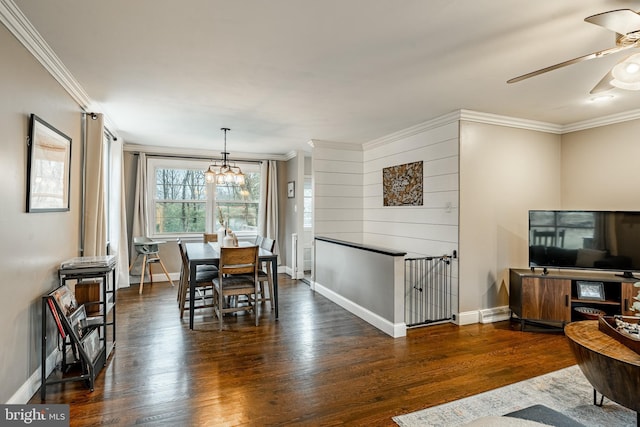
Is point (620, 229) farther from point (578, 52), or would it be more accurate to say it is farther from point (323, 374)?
point (323, 374)

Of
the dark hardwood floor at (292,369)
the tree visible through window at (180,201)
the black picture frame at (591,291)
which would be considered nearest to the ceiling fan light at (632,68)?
the dark hardwood floor at (292,369)

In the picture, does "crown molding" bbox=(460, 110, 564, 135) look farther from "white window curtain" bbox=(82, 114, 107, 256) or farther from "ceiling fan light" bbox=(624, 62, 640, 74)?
"white window curtain" bbox=(82, 114, 107, 256)

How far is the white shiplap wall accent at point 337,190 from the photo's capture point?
18.1 feet

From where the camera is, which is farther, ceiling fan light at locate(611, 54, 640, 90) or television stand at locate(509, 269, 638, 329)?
television stand at locate(509, 269, 638, 329)

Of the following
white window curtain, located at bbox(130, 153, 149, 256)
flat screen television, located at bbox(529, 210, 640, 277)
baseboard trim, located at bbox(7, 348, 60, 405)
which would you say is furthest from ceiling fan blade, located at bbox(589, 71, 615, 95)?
white window curtain, located at bbox(130, 153, 149, 256)

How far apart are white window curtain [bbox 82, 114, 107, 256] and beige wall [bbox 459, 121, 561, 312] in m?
4.09

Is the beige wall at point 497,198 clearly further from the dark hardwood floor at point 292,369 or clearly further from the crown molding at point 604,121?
the dark hardwood floor at point 292,369

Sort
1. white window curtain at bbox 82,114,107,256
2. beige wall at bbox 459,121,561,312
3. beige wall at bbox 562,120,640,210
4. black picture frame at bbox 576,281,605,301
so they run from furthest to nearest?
beige wall at bbox 459,121,561,312
beige wall at bbox 562,120,640,210
black picture frame at bbox 576,281,605,301
white window curtain at bbox 82,114,107,256

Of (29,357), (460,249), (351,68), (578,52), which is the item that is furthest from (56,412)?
(578,52)

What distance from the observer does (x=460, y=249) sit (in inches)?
155

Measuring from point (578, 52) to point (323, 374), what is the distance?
313 centimetres

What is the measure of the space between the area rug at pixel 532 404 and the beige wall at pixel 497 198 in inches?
57.0

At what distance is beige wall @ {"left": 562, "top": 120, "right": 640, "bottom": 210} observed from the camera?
3.85 meters

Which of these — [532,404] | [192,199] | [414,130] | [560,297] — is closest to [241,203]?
[192,199]
